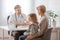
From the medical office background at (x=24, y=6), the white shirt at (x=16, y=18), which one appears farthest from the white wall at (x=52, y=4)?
the white shirt at (x=16, y=18)

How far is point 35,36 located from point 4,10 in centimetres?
197

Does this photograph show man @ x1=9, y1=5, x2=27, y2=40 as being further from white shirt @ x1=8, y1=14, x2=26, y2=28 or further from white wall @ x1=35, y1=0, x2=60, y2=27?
white wall @ x1=35, y1=0, x2=60, y2=27

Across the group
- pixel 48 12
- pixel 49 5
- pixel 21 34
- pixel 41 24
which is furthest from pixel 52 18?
pixel 41 24

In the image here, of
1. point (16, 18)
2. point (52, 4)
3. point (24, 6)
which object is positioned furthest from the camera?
point (52, 4)

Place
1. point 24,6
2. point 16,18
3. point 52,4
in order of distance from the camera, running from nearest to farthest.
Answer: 1. point 16,18
2. point 24,6
3. point 52,4

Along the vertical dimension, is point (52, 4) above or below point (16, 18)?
above

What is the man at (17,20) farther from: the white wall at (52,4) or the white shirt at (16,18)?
the white wall at (52,4)

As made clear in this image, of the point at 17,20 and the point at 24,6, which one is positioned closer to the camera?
the point at 17,20

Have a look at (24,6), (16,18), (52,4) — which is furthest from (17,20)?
(52,4)

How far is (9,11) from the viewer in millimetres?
5254

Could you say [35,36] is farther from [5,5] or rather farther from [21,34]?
[5,5]

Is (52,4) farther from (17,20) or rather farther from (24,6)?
(17,20)

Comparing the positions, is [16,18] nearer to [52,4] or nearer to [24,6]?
[24,6]

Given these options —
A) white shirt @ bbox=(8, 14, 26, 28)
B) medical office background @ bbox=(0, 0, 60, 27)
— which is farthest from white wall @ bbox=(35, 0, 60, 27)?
white shirt @ bbox=(8, 14, 26, 28)
